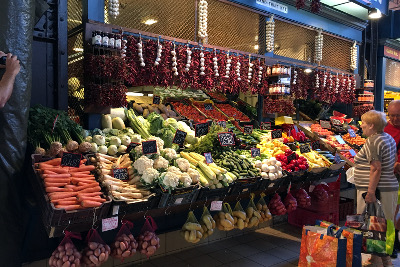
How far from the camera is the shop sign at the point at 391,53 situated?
1055 cm

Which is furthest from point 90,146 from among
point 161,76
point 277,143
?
point 277,143

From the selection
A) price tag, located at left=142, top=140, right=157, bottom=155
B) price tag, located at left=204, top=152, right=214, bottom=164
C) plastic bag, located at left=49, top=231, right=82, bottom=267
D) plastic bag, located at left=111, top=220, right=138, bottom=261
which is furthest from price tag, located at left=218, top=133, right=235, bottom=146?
plastic bag, located at left=49, top=231, right=82, bottom=267

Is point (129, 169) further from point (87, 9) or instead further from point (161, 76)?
point (87, 9)

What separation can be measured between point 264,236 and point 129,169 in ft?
9.95

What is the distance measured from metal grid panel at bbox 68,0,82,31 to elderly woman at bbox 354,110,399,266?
420 centimetres

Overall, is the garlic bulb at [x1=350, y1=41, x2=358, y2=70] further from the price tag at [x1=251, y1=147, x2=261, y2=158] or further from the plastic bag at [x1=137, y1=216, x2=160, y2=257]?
the plastic bag at [x1=137, y1=216, x2=160, y2=257]

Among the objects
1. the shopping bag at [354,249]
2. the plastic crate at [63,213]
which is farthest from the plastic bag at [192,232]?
the shopping bag at [354,249]

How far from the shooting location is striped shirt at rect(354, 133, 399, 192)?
431 cm

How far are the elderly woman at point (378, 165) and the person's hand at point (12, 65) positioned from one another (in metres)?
4.12

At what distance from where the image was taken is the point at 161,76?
525 cm

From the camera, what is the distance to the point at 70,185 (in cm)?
332

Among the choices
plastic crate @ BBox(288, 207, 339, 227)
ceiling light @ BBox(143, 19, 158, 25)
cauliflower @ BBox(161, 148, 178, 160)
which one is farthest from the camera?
plastic crate @ BBox(288, 207, 339, 227)

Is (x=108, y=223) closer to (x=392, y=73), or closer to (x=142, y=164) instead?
(x=142, y=164)

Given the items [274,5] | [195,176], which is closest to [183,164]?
[195,176]
